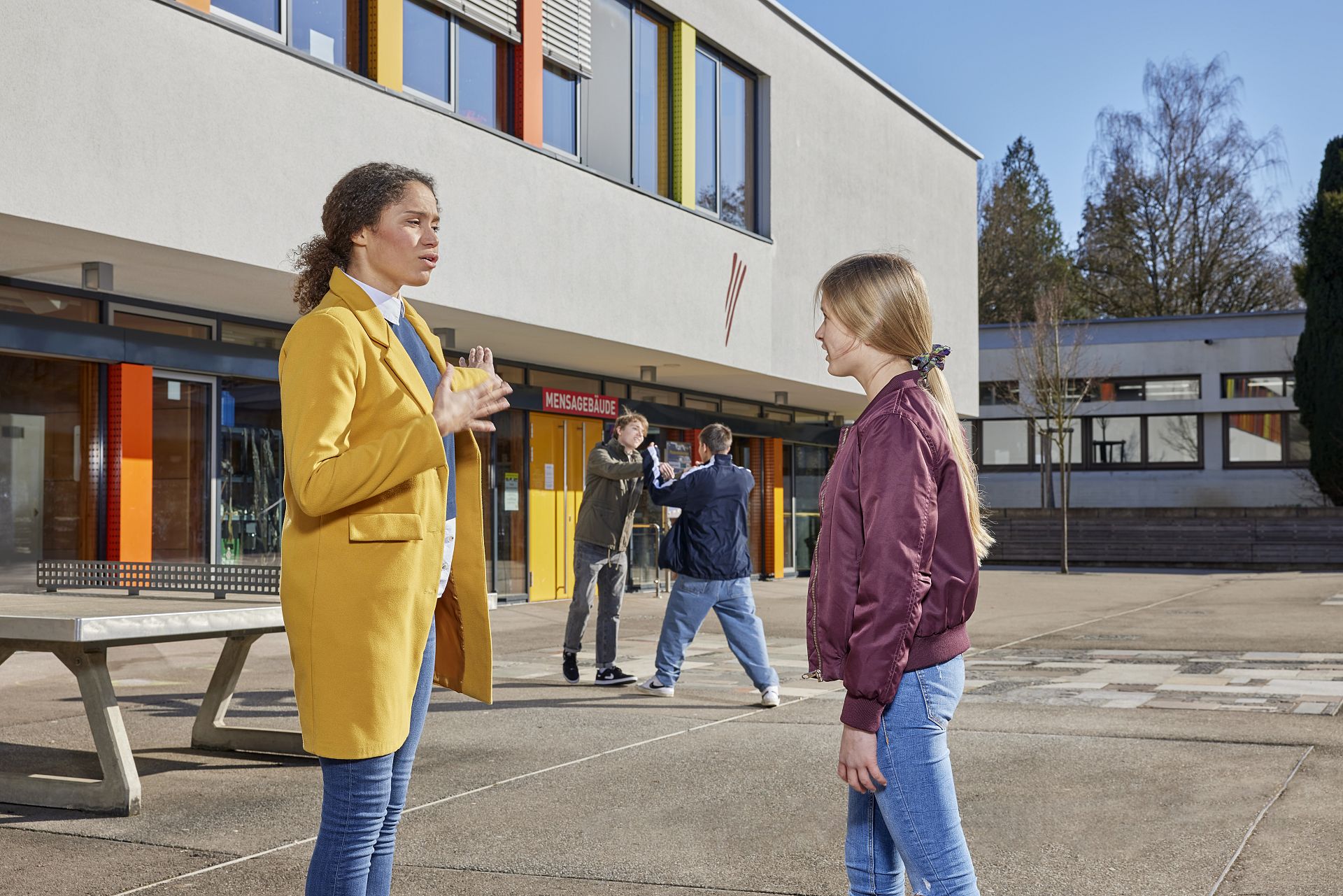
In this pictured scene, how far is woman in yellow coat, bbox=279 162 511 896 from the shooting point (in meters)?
2.55

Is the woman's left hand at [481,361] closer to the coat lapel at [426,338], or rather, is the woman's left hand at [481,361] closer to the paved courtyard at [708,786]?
the coat lapel at [426,338]

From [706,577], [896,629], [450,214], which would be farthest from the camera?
[450,214]

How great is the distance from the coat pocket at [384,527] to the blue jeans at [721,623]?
593 centimetres

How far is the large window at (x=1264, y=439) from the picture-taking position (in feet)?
120

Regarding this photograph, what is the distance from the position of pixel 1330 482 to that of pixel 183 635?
31012 millimetres

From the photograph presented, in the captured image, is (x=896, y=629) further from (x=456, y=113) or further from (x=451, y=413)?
(x=456, y=113)

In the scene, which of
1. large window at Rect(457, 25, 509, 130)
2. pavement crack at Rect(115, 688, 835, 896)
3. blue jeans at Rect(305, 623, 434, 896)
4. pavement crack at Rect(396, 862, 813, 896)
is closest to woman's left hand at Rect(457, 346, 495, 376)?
blue jeans at Rect(305, 623, 434, 896)

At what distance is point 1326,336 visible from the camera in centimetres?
3184

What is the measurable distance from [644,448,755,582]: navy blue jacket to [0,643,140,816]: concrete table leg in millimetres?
3895

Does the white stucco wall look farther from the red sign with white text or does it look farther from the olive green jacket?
the olive green jacket

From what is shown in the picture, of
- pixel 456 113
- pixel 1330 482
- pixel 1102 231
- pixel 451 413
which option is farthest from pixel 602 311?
pixel 1102 231

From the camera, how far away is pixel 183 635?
543 centimetres

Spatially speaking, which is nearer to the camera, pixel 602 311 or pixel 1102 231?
pixel 602 311

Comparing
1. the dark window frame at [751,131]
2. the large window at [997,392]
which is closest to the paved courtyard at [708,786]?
the dark window frame at [751,131]
